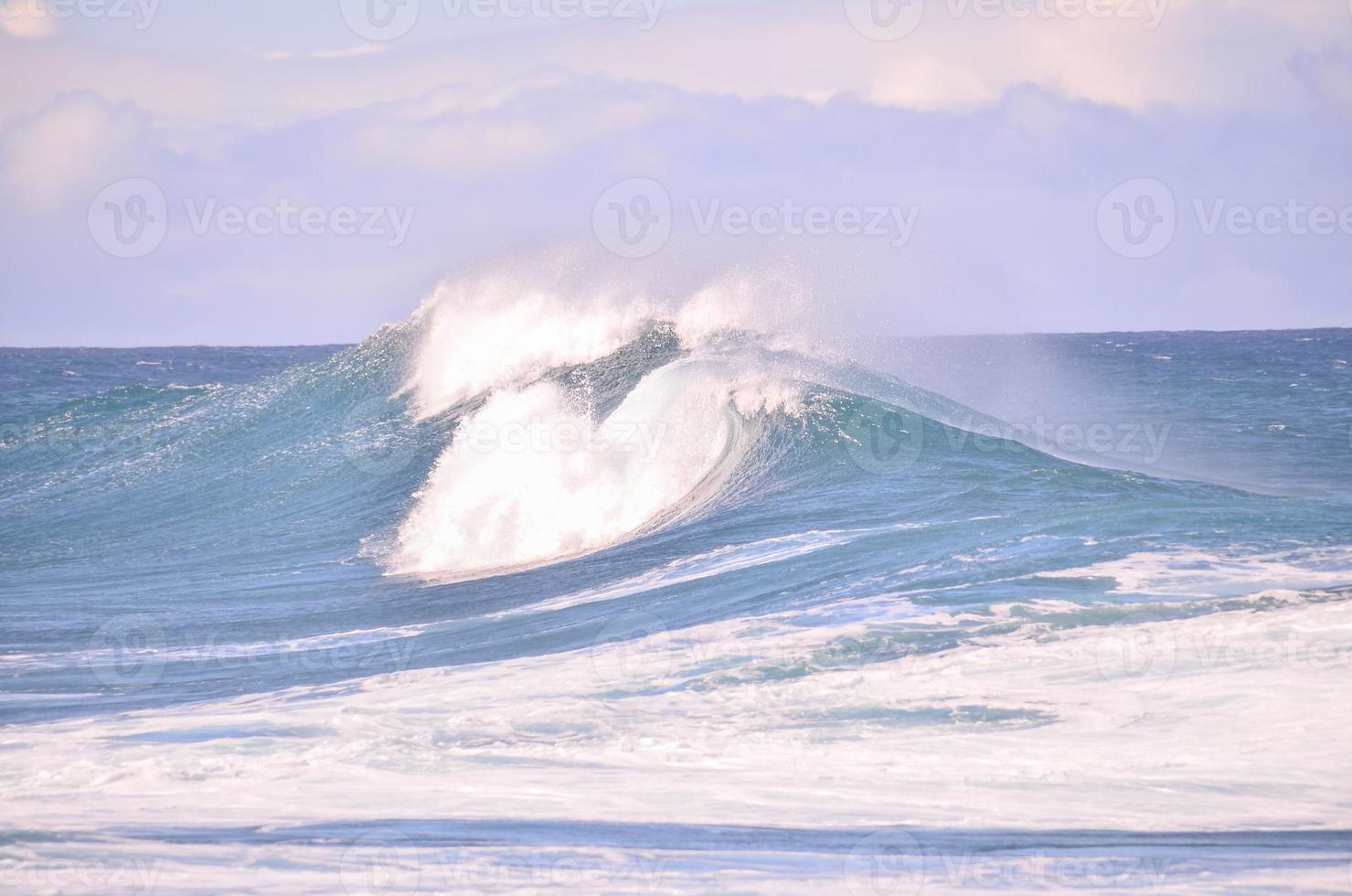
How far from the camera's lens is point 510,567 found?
10195 mm

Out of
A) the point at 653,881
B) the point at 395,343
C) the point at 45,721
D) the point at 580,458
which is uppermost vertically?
the point at 395,343

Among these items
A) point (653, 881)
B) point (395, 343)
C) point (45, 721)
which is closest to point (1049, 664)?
point (653, 881)

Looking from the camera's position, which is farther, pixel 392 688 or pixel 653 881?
pixel 392 688

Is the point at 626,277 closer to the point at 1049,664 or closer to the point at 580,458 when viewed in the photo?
the point at 580,458

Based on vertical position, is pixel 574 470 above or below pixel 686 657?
above

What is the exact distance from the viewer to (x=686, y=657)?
664cm

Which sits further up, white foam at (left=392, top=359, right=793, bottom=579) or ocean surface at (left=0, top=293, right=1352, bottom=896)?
white foam at (left=392, top=359, right=793, bottom=579)

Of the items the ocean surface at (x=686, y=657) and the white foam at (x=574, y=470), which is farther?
the white foam at (x=574, y=470)

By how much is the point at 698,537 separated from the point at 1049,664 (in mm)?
4291

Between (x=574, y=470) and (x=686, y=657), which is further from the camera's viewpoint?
(x=574, y=470)

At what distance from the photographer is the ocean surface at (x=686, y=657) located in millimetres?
4340

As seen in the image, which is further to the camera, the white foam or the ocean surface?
the white foam

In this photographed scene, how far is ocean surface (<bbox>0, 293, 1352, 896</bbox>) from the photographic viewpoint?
171 inches

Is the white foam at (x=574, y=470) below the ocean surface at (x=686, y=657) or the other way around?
the other way around
